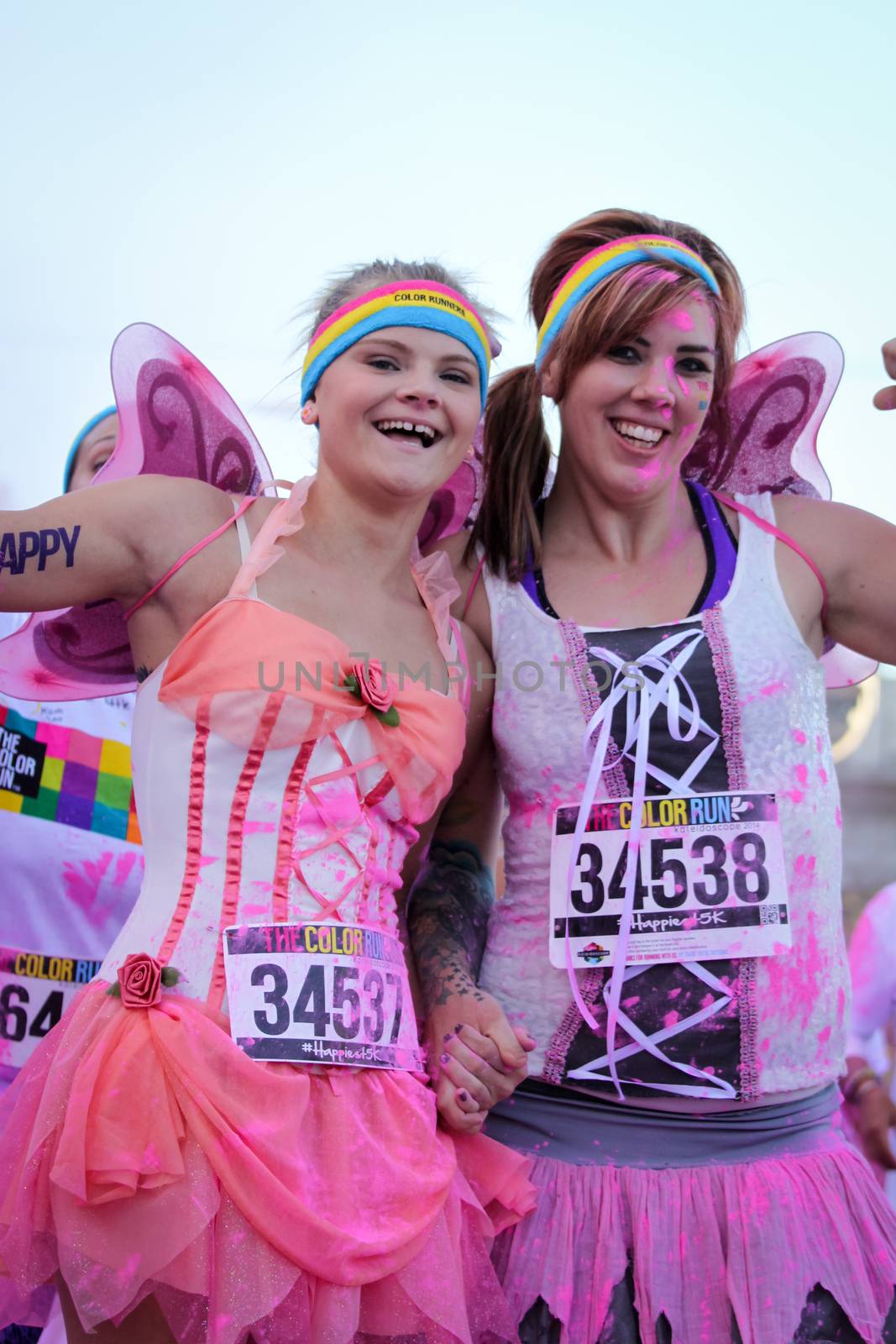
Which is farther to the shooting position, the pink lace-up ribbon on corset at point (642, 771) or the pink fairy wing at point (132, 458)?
the pink fairy wing at point (132, 458)

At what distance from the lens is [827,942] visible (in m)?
2.14

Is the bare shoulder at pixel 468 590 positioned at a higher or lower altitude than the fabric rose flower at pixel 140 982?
higher

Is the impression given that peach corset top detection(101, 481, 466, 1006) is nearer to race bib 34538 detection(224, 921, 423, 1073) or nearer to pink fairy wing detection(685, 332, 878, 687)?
race bib 34538 detection(224, 921, 423, 1073)

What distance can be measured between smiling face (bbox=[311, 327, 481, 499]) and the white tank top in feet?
1.14

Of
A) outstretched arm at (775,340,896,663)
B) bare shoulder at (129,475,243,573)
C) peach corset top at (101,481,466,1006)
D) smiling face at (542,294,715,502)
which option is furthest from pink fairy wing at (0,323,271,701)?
outstretched arm at (775,340,896,663)

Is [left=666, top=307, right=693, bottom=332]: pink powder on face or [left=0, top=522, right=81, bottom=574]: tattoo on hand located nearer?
[left=0, top=522, right=81, bottom=574]: tattoo on hand

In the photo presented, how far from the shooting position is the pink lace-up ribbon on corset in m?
2.07

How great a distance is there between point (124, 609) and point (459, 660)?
0.56m

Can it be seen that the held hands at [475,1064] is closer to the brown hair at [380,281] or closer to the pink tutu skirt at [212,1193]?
the pink tutu skirt at [212,1193]

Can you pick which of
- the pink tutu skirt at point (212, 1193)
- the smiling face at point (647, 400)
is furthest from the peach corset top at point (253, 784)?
the smiling face at point (647, 400)

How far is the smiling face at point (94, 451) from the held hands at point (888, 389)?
7.02 feet

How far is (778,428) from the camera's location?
2580 millimetres

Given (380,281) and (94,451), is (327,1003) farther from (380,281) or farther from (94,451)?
(94,451)

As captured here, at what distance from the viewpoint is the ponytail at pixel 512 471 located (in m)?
2.42
